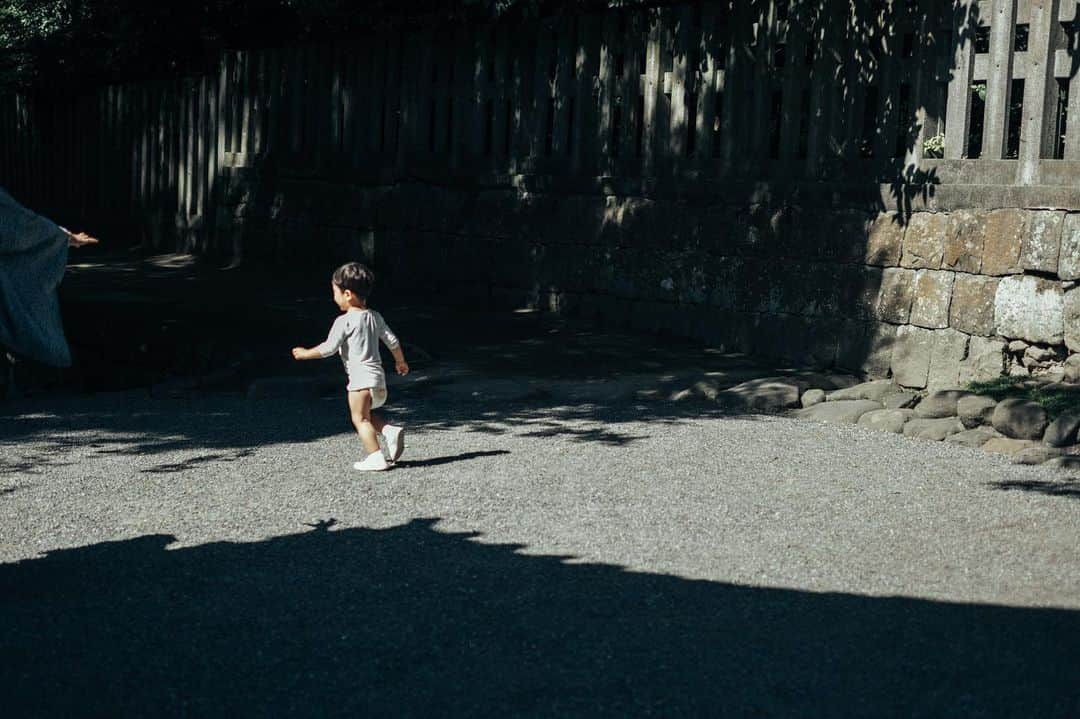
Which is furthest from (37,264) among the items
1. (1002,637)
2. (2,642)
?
(1002,637)

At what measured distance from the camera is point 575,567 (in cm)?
529

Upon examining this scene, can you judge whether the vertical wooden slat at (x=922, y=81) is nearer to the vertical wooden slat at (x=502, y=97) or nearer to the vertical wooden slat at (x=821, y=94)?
the vertical wooden slat at (x=821, y=94)

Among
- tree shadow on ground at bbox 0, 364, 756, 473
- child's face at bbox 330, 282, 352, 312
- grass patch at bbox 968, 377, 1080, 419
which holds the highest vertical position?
child's face at bbox 330, 282, 352, 312

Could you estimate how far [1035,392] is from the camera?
823 cm

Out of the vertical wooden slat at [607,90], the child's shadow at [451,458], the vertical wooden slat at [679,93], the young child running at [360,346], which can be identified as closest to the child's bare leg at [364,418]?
the young child running at [360,346]

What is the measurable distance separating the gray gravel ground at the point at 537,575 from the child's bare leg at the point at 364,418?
245mm

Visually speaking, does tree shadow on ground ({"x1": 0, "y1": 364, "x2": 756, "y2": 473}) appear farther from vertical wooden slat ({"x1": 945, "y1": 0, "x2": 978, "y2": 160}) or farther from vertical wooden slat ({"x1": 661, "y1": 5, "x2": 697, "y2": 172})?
vertical wooden slat ({"x1": 661, "y1": 5, "x2": 697, "y2": 172})

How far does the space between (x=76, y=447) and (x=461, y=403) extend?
8.47ft

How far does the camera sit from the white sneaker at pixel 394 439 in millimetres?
7176

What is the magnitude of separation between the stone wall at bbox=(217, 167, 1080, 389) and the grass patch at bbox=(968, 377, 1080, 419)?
0.26m

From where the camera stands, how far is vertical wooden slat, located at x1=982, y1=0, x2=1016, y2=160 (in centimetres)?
897

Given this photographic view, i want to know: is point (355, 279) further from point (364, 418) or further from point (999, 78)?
point (999, 78)

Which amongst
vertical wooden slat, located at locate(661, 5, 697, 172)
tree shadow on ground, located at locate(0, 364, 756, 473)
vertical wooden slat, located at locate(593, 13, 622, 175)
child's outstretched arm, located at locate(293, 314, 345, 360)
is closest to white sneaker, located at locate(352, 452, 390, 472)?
child's outstretched arm, located at locate(293, 314, 345, 360)

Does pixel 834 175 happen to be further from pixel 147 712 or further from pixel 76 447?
pixel 147 712
